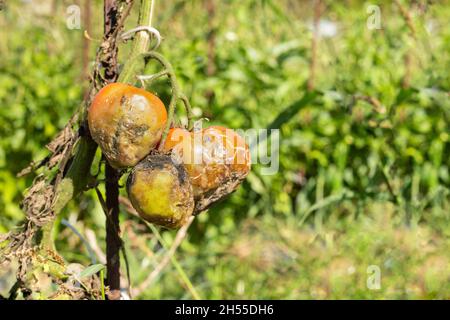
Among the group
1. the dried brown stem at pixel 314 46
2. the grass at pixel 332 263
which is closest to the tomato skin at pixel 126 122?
the grass at pixel 332 263

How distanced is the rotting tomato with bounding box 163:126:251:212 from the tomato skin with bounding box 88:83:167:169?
5 cm

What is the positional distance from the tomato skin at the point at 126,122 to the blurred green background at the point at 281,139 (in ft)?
4.92

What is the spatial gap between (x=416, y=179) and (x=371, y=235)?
24.1 inches

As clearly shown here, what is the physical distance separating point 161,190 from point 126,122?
0.13 m

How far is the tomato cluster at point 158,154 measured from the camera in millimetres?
1235

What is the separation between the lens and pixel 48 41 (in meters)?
3.95

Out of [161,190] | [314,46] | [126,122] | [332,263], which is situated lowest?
[332,263]

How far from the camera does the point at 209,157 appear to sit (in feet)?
4.18

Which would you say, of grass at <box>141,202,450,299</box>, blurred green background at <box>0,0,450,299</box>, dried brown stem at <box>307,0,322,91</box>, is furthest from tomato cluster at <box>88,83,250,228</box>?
dried brown stem at <box>307,0,322,91</box>

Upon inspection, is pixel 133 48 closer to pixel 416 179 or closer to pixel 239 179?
pixel 239 179

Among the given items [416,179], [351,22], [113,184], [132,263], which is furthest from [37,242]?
[351,22]

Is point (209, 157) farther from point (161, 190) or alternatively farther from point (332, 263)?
point (332, 263)

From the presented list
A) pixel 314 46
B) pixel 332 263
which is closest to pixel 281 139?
pixel 314 46

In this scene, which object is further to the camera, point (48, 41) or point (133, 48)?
point (48, 41)
